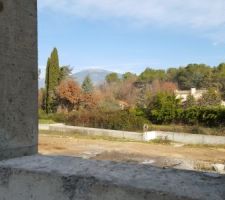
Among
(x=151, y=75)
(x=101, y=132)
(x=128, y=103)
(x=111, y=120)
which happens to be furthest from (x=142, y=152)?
(x=151, y=75)

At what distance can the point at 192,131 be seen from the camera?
20062 millimetres

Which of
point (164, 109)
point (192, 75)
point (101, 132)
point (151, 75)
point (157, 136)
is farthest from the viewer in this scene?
point (151, 75)

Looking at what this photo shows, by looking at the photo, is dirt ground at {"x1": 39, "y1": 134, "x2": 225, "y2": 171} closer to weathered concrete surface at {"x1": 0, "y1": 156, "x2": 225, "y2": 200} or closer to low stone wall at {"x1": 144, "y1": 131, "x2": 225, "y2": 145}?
low stone wall at {"x1": 144, "y1": 131, "x2": 225, "y2": 145}

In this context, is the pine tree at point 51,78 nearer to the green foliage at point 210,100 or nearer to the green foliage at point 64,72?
the green foliage at point 64,72

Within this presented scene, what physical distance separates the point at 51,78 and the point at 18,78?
34.4 metres

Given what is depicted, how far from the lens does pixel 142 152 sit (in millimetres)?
14461

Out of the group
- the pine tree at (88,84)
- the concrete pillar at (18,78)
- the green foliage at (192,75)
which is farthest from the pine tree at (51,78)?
the concrete pillar at (18,78)

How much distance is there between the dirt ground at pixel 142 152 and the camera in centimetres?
1220

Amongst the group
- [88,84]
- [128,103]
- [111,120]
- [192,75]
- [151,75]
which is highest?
[151,75]

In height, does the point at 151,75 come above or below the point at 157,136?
above

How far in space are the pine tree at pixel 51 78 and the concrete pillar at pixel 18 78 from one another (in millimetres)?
32604

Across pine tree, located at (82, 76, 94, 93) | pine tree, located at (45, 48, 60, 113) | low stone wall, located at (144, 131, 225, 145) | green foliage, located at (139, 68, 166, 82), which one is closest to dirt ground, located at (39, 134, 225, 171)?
low stone wall, located at (144, 131, 225, 145)

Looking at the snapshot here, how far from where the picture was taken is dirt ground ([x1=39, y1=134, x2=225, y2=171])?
1220 centimetres

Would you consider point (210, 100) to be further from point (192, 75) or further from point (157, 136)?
point (192, 75)
